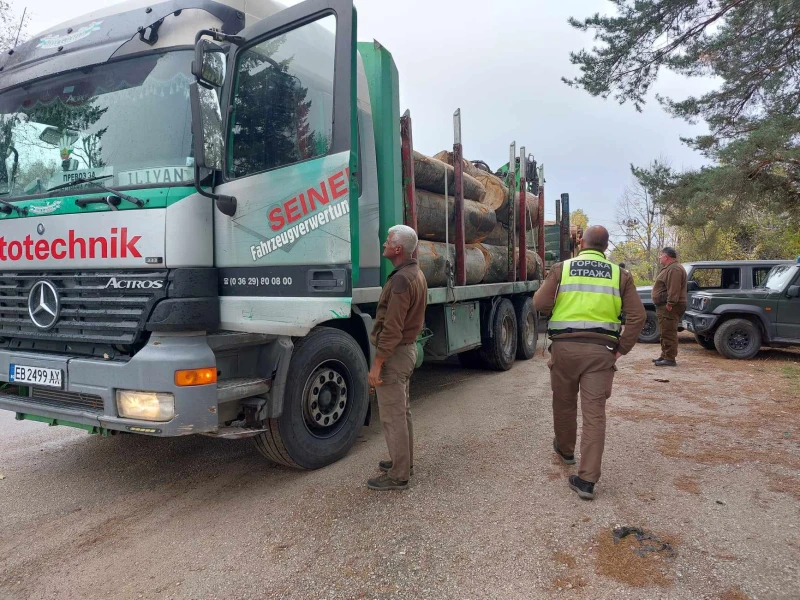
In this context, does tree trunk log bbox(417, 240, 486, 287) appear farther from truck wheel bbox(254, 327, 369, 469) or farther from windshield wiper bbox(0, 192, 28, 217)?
windshield wiper bbox(0, 192, 28, 217)

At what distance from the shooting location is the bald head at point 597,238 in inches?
148


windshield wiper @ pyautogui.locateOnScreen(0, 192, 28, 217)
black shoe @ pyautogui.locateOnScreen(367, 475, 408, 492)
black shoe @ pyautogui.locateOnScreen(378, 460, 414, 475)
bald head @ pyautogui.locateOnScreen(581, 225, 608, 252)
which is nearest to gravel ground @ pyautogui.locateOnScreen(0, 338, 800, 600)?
black shoe @ pyautogui.locateOnScreen(367, 475, 408, 492)

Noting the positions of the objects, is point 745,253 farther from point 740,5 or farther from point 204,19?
point 204,19

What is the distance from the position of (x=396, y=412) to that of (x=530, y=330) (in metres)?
5.52

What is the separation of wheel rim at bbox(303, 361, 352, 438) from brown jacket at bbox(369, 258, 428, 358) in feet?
1.99

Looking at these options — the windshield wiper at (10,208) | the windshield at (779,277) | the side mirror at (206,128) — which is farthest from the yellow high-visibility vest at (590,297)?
the windshield at (779,277)

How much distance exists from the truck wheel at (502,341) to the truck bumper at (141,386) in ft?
15.6

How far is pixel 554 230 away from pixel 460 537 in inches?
391

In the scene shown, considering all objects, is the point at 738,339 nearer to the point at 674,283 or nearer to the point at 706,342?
the point at 706,342

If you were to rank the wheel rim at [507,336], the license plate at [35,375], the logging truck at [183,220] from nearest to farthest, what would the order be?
the logging truck at [183,220]
the license plate at [35,375]
the wheel rim at [507,336]

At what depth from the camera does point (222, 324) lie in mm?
3377

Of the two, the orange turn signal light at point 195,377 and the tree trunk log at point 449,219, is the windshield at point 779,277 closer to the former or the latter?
the tree trunk log at point 449,219

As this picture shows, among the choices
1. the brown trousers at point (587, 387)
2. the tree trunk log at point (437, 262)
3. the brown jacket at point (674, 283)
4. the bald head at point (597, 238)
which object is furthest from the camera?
the brown jacket at point (674, 283)

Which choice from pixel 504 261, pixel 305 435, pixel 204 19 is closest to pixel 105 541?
pixel 305 435
